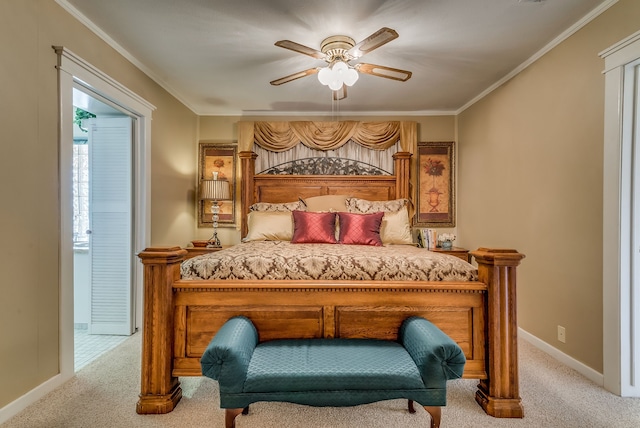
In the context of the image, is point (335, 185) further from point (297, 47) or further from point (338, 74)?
point (297, 47)

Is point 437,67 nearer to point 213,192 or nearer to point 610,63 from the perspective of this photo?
point 610,63

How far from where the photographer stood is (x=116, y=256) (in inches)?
121

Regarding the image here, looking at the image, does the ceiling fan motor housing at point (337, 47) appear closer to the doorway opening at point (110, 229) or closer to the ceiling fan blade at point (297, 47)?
the ceiling fan blade at point (297, 47)

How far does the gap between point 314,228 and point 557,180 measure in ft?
6.79

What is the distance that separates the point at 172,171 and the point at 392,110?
291cm

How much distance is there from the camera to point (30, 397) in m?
1.85

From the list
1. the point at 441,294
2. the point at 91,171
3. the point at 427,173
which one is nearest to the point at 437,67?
the point at 427,173

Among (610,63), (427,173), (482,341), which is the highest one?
(610,63)

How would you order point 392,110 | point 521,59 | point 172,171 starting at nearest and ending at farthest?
point 521,59
point 172,171
point 392,110

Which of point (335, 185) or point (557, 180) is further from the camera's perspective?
point (335, 185)

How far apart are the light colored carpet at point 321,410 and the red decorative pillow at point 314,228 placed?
57.3 inches

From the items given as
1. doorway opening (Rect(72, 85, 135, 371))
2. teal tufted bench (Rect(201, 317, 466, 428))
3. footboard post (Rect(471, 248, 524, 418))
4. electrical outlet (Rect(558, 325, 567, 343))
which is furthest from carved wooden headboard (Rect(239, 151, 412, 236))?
teal tufted bench (Rect(201, 317, 466, 428))

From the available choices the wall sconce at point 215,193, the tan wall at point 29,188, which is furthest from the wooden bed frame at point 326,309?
the wall sconce at point 215,193

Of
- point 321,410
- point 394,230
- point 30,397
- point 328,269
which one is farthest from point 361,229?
point 30,397
